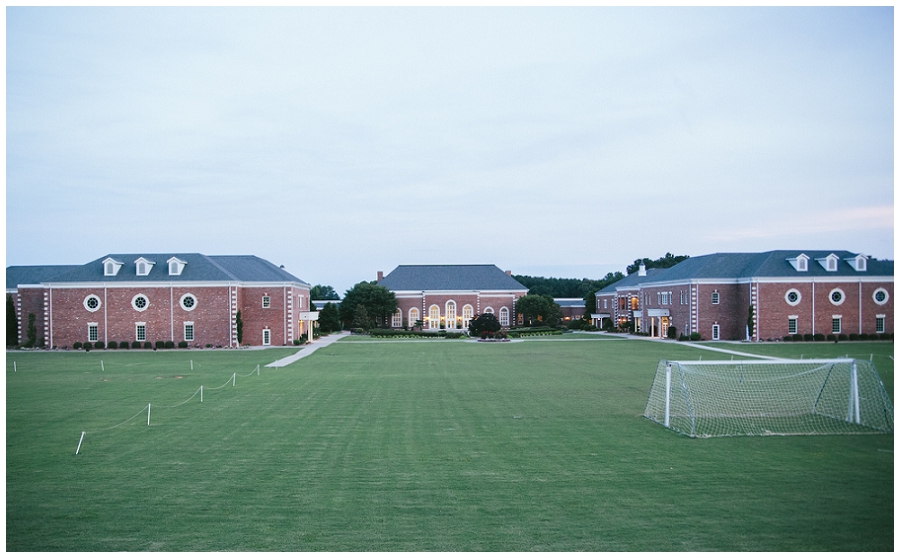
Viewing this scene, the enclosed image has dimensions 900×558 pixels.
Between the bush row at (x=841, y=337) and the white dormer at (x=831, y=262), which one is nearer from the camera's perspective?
the bush row at (x=841, y=337)

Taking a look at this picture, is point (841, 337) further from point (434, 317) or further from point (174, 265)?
point (174, 265)

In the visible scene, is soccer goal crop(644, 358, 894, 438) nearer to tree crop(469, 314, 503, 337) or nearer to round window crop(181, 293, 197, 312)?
tree crop(469, 314, 503, 337)

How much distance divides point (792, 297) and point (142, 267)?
51.8m

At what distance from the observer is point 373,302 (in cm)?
6662

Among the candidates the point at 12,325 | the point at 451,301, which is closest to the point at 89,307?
the point at 12,325

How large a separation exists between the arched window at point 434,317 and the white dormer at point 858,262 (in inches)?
1606

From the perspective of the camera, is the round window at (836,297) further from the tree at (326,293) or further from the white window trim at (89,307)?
the tree at (326,293)

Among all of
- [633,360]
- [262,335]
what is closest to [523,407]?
[633,360]

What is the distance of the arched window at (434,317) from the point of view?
69.2 meters

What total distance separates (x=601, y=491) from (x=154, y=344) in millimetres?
42453

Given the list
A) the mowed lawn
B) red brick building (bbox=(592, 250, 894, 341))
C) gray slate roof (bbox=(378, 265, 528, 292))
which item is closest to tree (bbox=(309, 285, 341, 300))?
gray slate roof (bbox=(378, 265, 528, 292))

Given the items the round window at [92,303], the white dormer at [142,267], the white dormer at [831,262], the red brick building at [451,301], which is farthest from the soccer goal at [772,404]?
the red brick building at [451,301]

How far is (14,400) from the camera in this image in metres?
19.8

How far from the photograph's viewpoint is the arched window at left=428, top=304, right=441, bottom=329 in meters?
69.2
